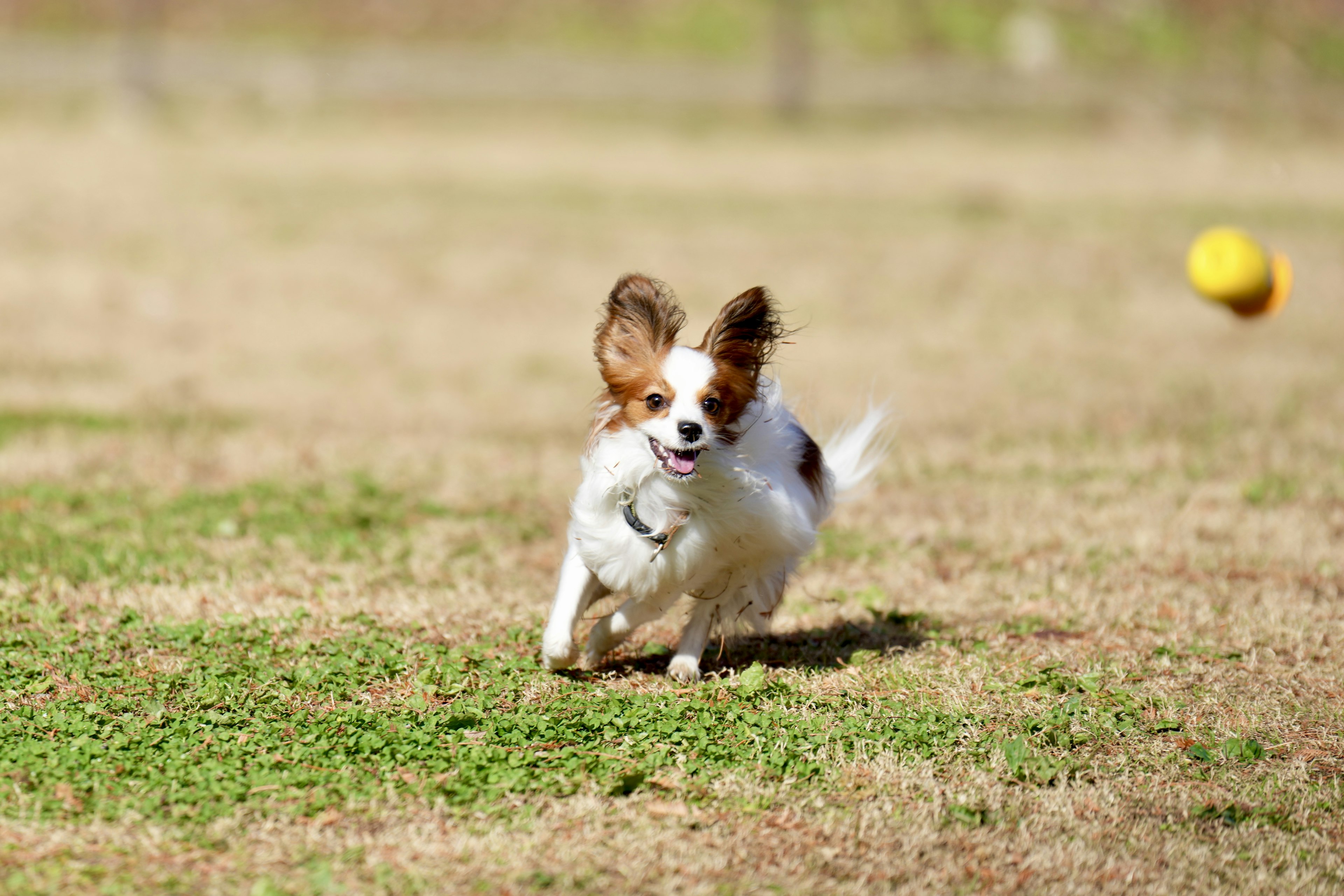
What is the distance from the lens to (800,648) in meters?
6.05

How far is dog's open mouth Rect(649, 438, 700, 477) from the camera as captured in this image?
4719mm

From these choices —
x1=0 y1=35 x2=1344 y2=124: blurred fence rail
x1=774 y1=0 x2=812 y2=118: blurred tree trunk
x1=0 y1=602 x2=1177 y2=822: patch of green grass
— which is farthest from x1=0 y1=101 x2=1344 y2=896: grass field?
x1=774 y1=0 x2=812 y2=118: blurred tree trunk

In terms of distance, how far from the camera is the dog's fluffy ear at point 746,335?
15.9 ft

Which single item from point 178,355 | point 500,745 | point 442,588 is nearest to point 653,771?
point 500,745

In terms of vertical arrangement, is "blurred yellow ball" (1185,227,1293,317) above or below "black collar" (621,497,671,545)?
above

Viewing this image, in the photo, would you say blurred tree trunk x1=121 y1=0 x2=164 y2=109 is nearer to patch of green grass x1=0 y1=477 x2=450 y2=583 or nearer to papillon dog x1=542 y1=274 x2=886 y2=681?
patch of green grass x1=0 y1=477 x2=450 y2=583

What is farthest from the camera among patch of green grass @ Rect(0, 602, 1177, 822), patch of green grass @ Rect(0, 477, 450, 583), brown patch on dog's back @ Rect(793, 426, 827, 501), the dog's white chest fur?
patch of green grass @ Rect(0, 477, 450, 583)

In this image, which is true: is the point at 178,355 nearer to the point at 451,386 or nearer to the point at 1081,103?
the point at 451,386

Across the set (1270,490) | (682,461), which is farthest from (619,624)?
(1270,490)

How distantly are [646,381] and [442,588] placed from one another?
236cm

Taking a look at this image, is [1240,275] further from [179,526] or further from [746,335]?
[179,526]

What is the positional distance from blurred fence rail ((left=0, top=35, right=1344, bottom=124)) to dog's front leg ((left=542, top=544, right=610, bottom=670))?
30465mm

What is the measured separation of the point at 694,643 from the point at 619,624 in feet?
1.20

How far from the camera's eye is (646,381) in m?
4.77
